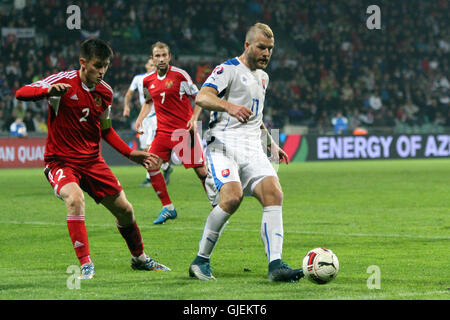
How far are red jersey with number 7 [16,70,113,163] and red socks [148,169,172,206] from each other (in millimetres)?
4096

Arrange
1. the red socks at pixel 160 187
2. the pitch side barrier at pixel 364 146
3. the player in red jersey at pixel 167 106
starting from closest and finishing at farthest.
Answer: the red socks at pixel 160 187 → the player in red jersey at pixel 167 106 → the pitch side barrier at pixel 364 146

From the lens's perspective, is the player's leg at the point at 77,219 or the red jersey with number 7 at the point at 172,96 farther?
the red jersey with number 7 at the point at 172,96

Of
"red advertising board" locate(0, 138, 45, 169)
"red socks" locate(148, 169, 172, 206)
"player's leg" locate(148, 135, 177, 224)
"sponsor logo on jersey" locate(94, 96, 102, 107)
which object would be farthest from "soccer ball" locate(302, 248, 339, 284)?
"red advertising board" locate(0, 138, 45, 169)

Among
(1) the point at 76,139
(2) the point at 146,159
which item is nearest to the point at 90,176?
(1) the point at 76,139

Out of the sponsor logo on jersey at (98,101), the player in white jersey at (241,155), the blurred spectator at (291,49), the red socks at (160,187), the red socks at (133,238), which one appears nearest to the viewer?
the player in white jersey at (241,155)

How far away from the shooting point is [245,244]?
860cm

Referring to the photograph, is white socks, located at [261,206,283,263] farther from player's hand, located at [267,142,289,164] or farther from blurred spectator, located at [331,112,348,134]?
blurred spectator, located at [331,112,348,134]

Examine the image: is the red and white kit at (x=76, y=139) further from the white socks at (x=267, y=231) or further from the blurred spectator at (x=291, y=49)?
the blurred spectator at (x=291, y=49)

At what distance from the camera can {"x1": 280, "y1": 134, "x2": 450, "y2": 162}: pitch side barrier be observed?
27406mm

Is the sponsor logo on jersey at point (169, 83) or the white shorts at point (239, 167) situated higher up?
the sponsor logo on jersey at point (169, 83)

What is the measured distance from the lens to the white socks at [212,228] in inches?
251

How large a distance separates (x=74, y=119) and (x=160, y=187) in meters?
4.36

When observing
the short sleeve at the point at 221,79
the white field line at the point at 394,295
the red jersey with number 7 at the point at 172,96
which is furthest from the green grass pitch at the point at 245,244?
the short sleeve at the point at 221,79

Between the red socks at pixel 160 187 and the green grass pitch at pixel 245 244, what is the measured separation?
0.33 metres
